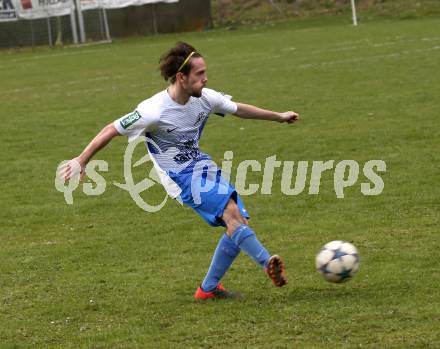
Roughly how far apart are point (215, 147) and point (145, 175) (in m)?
1.69

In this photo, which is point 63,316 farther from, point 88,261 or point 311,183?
point 311,183

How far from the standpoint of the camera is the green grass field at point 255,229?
6172 millimetres

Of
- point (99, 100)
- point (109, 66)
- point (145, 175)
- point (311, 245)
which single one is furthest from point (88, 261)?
point (109, 66)

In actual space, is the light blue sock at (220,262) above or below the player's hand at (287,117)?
below

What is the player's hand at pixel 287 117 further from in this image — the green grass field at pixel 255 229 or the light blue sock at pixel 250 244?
the green grass field at pixel 255 229

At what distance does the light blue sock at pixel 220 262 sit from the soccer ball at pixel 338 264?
26.1 inches

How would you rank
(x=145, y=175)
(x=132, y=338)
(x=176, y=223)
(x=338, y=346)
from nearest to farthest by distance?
(x=338, y=346) < (x=132, y=338) < (x=176, y=223) < (x=145, y=175)

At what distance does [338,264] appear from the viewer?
6.57 m

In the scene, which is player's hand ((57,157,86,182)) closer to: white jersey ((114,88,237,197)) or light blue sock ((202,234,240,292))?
white jersey ((114,88,237,197))

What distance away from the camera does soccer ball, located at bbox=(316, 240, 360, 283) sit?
21.6 feet

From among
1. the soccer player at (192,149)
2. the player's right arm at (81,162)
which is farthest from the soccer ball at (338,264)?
the player's right arm at (81,162)

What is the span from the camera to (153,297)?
22.9 feet

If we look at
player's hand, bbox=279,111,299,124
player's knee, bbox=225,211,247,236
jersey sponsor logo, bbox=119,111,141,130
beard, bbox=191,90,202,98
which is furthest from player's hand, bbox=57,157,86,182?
player's hand, bbox=279,111,299,124

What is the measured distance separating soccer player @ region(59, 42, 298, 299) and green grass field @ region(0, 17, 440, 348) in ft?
1.06
